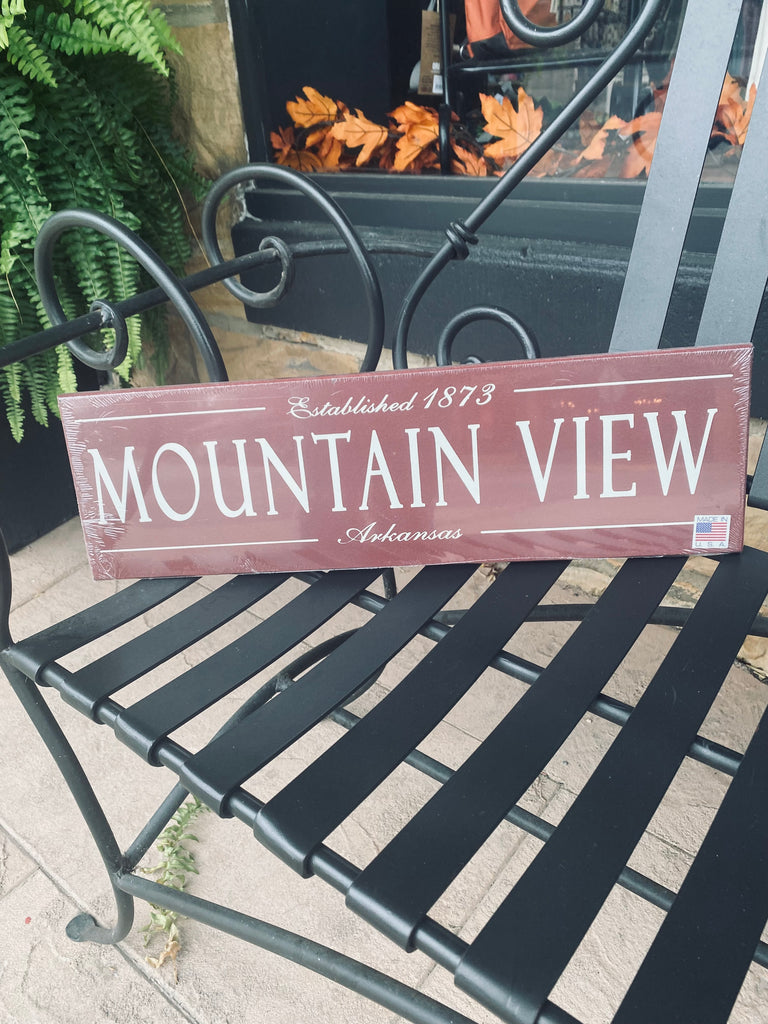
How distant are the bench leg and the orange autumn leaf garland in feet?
3.42

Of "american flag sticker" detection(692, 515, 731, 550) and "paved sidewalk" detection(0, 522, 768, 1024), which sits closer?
"american flag sticker" detection(692, 515, 731, 550)

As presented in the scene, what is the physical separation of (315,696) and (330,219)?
1.90 feet

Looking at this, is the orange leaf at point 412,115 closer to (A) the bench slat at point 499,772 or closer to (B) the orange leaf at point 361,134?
(B) the orange leaf at point 361,134

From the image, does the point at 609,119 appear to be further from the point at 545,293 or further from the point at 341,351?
the point at 341,351

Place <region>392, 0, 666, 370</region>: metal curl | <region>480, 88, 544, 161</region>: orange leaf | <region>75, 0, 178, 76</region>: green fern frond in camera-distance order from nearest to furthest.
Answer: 1. <region>392, 0, 666, 370</region>: metal curl
2. <region>75, 0, 178, 76</region>: green fern frond
3. <region>480, 88, 544, 161</region>: orange leaf

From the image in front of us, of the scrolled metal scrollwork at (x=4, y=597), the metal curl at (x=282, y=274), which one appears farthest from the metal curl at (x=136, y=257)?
the scrolled metal scrollwork at (x=4, y=597)

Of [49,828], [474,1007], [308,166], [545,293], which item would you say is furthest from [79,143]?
[474,1007]

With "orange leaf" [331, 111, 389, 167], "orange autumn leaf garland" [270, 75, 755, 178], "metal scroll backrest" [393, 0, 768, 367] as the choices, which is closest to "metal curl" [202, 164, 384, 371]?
"metal scroll backrest" [393, 0, 768, 367]

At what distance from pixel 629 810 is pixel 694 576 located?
36.6 inches

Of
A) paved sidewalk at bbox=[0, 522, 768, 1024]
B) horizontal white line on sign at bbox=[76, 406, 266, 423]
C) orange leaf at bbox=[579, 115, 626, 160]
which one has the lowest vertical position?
paved sidewalk at bbox=[0, 522, 768, 1024]

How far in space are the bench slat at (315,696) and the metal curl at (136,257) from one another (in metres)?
0.34

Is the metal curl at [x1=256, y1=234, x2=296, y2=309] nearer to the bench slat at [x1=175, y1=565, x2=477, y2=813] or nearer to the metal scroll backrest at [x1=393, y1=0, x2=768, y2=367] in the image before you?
the metal scroll backrest at [x1=393, y1=0, x2=768, y2=367]

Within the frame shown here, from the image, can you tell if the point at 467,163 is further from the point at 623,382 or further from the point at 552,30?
the point at 623,382

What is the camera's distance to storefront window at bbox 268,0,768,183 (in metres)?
1.26
